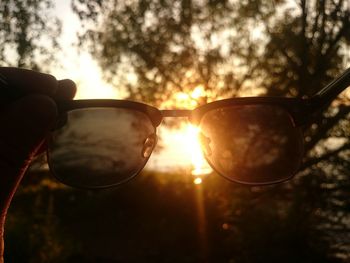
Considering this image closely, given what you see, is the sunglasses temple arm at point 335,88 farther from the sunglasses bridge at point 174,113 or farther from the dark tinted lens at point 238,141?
the sunglasses bridge at point 174,113

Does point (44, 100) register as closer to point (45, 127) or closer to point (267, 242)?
point (45, 127)

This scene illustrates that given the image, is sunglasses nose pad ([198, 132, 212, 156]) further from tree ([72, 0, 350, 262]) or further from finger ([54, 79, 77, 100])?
tree ([72, 0, 350, 262])

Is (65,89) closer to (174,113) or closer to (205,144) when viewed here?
(174,113)

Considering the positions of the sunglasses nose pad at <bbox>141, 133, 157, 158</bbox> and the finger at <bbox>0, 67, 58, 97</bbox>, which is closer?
the finger at <bbox>0, 67, 58, 97</bbox>

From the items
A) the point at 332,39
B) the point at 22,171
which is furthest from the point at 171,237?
the point at 22,171

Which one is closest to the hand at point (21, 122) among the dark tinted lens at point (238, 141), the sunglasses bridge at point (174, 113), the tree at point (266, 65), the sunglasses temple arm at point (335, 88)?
the sunglasses bridge at point (174, 113)

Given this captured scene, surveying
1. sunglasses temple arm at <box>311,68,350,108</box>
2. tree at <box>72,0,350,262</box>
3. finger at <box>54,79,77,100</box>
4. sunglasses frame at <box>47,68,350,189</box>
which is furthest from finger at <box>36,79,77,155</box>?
tree at <box>72,0,350,262</box>

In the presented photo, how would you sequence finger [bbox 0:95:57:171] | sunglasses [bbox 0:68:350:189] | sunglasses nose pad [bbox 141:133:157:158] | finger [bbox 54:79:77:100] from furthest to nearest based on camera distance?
sunglasses nose pad [bbox 141:133:157:158], sunglasses [bbox 0:68:350:189], finger [bbox 54:79:77:100], finger [bbox 0:95:57:171]

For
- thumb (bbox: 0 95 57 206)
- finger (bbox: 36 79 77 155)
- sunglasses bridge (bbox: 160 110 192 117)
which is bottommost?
thumb (bbox: 0 95 57 206)
